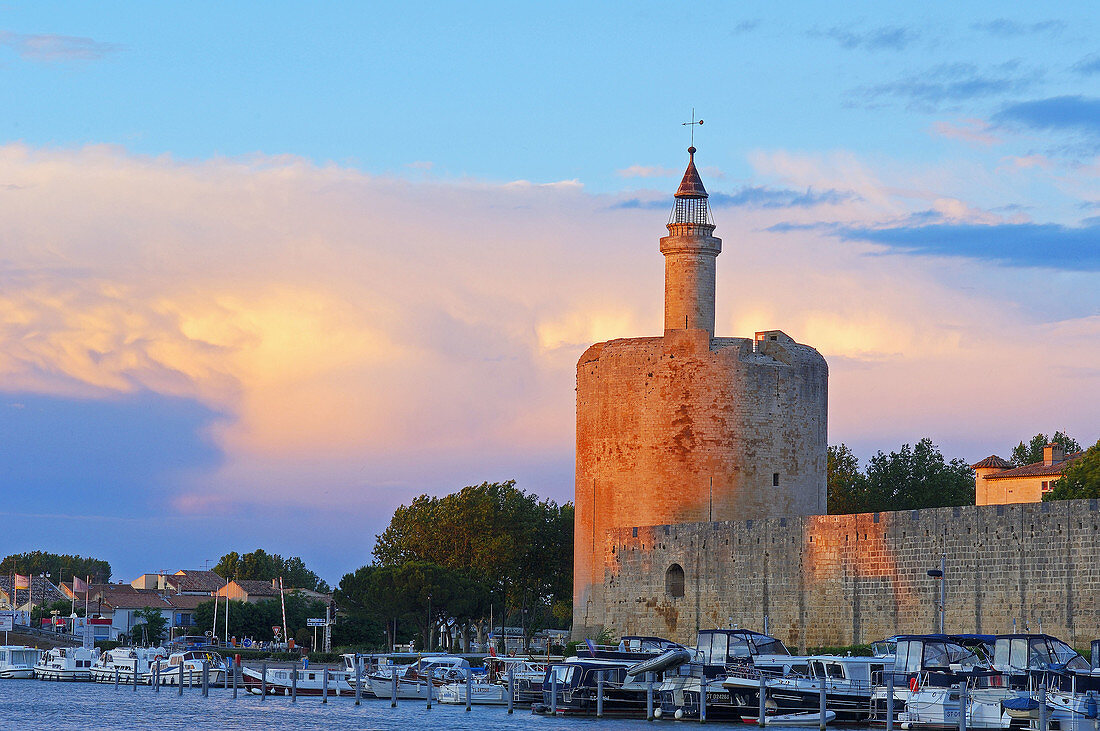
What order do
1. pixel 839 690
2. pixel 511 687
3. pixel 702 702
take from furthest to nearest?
pixel 511 687
pixel 702 702
pixel 839 690

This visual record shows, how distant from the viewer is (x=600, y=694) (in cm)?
3584

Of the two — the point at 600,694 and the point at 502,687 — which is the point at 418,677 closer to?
the point at 502,687

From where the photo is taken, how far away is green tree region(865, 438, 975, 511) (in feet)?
250

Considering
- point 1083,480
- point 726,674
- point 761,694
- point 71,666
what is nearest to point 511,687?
point 726,674

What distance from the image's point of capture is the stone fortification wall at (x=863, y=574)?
3688 cm

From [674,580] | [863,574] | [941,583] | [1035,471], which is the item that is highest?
[1035,471]

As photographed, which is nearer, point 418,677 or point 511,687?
point 511,687

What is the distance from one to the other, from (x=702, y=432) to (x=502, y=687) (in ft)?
39.8

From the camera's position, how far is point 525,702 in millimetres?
42062

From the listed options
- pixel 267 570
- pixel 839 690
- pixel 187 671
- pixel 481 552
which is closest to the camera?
pixel 839 690

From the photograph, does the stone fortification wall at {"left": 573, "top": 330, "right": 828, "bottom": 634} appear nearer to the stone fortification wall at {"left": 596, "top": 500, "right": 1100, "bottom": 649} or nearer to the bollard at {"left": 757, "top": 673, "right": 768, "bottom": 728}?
the stone fortification wall at {"left": 596, "top": 500, "right": 1100, "bottom": 649}

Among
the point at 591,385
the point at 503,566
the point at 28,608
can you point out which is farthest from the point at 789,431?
the point at 28,608

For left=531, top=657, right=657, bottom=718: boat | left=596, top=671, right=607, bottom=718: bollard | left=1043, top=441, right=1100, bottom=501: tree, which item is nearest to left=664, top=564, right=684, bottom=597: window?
left=531, top=657, right=657, bottom=718: boat

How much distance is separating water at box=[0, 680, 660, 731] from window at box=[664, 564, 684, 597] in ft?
26.4
